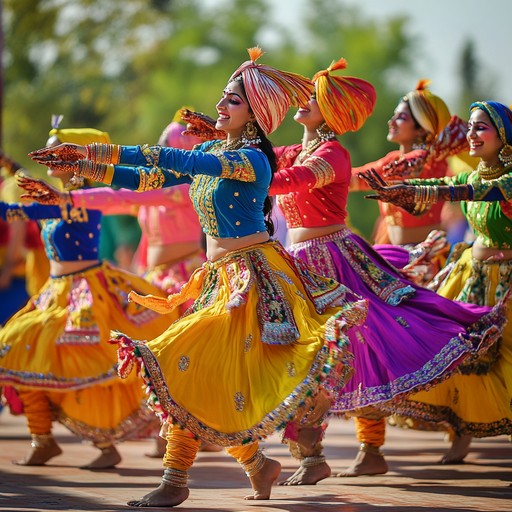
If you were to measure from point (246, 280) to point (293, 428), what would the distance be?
0.74 metres

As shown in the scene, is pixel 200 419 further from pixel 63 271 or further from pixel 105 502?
pixel 63 271

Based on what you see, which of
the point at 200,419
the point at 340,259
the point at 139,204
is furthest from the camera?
the point at 139,204

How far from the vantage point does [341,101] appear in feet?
23.5

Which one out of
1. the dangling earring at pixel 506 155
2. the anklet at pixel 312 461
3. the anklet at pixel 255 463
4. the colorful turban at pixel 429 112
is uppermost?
the colorful turban at pixel 429 112

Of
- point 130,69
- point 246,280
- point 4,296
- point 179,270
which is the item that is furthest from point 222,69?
point 246,280

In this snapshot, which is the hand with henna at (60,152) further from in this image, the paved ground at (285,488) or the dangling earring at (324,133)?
the dangling earring at (324,133)

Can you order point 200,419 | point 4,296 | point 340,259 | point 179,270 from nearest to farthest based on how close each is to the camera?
point 200,419 < point 340,259 < point 179,270 < point 4,296

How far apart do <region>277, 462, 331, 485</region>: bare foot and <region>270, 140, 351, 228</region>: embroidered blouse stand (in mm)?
1375

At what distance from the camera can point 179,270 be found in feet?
28.5

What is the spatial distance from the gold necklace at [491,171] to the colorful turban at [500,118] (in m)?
0.15

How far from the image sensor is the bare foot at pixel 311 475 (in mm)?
6859

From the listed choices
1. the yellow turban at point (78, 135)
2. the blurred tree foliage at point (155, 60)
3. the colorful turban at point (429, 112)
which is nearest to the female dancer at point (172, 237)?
the yellow turban at point (78, 135)

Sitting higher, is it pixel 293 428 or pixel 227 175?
pixel 227 175

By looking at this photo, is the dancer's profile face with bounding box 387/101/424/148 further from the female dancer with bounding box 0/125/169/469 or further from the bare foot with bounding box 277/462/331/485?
the bare foot with bounding box 277/462/331/485
